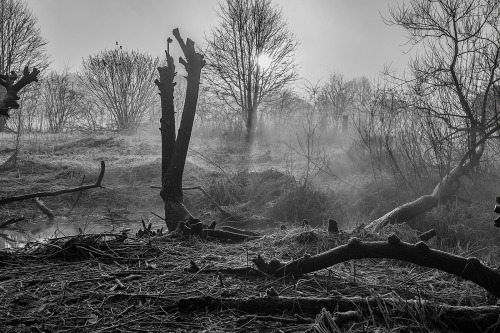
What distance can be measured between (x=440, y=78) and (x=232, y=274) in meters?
8.84

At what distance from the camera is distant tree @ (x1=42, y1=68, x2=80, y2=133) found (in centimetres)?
2706

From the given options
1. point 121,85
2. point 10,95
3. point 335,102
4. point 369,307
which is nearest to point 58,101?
point 121,85

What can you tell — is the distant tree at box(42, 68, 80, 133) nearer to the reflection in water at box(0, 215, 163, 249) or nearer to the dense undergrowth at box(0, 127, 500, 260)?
the dense undergrowth at box(0, 127, 500, 260)

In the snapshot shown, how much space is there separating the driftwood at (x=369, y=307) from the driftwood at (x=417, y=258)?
0.27m

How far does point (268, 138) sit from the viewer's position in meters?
21.2

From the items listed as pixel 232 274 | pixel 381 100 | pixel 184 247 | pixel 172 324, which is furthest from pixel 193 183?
pixel 172 324

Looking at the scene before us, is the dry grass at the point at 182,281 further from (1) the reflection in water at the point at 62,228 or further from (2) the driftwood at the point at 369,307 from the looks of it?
(1) the reflection in water at the point at 62,228

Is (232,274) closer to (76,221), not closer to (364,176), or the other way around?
(76,221)

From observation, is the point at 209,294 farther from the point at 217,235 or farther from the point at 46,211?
the point at 46,211

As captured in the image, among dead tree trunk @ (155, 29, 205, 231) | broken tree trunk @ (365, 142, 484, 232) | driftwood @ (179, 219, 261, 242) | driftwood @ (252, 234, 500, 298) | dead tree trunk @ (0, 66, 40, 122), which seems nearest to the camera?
driftwood @ (252, 234, 500, 298)

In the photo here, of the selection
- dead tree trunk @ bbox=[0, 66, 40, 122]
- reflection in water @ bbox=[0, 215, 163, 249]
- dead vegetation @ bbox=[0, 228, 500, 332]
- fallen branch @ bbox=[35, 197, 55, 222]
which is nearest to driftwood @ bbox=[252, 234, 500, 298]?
dead vegetation @ bbox=[0, 228, 500, 332]

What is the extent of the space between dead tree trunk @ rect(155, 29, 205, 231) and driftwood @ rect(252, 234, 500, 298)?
2670mm

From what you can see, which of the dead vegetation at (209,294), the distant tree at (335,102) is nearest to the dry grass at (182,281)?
the dead vegetation at (209,294)

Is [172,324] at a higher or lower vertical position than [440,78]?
lower
